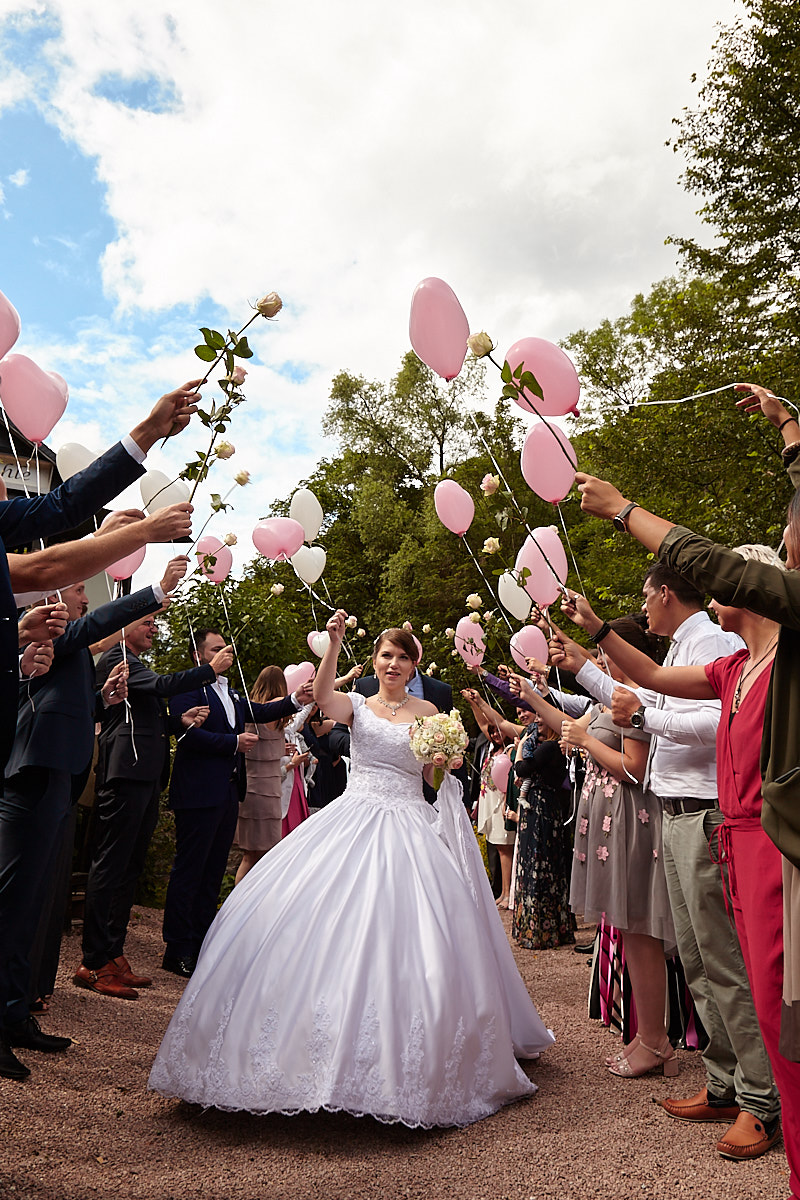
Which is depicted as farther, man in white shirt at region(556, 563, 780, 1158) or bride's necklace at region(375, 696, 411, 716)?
bride's necklace at region(375, 696, 411, 716)

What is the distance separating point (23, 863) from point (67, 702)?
76cm

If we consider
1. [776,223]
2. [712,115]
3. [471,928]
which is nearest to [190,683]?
[471,928]

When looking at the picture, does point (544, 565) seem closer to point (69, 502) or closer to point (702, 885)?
point (702, 885)

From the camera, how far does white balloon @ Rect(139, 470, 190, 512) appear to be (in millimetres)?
5465

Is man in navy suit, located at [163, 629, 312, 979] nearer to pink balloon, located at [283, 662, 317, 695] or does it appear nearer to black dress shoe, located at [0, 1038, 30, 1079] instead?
black dress shoe, located at [0, 1038, 30, 1079]

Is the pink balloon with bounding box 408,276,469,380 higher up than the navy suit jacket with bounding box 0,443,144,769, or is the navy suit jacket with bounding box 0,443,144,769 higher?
the pink balloon with bounding box 408,276,469,380

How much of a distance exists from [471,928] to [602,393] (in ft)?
55.5

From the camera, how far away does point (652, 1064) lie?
13.6ft

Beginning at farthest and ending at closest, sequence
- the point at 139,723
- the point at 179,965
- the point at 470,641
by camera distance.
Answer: the point at 470,641, the point at 179,965, the point at 139,723

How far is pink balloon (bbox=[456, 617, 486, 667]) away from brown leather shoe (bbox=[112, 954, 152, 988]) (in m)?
3.52

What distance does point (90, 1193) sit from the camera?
2746mm

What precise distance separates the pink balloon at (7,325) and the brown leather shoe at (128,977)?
12.2 feet

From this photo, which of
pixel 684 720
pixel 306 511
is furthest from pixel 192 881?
pixel 684 720

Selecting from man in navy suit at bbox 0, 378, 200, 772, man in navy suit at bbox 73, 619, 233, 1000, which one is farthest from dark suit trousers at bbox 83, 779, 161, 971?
man in navy suit at bbox 0, 378, 200, 772
